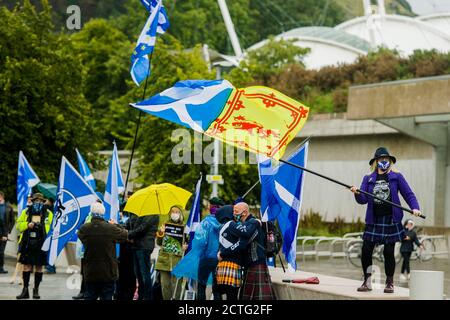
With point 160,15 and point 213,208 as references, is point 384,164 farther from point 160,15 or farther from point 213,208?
point 160,15

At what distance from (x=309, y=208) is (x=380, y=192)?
87.6 ft

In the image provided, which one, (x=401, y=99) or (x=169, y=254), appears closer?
(x=169, y=254)

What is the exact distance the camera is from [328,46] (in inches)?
2394

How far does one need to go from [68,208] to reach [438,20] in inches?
2063

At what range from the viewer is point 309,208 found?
3806 centimetres

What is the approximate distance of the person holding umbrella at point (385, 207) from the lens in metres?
11.4

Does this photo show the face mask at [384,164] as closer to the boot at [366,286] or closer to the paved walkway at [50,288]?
the boot at [366,286]

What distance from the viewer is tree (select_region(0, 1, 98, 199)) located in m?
29.3

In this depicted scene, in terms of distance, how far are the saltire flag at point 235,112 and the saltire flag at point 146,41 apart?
13.5 feet

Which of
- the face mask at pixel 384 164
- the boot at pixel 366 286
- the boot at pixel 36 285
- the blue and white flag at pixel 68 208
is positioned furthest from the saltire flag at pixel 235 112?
the boot at pixel 36 285

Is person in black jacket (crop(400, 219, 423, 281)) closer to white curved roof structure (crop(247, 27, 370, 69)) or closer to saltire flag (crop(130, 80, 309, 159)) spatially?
saltire flag (crop(130, 80, 309, 159))

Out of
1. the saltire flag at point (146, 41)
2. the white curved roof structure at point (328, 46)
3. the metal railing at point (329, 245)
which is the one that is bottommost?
the metal railing at point (329, 245)

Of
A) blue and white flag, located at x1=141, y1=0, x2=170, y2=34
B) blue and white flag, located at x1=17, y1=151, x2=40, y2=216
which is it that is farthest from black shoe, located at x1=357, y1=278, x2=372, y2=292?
blue and white flag, located at x1=17, y1=151, x2=40, y2=216

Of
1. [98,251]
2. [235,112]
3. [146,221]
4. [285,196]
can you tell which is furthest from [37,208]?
[235,112]
